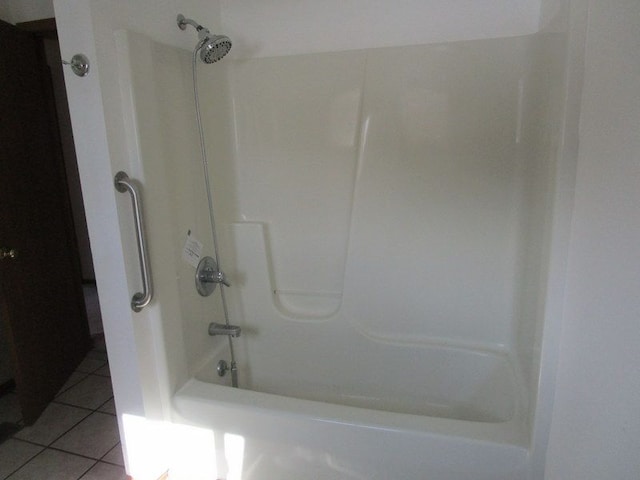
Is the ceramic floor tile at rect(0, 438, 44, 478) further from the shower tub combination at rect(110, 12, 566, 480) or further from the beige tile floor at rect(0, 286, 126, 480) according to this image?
the shower tub combination at rect(110, 12, 566, 480)

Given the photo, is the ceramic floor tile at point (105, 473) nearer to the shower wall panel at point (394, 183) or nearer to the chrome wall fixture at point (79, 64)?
the shower wall panel at point (394, 183)

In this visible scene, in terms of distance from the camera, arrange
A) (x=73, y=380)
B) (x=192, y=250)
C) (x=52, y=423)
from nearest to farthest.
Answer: (x=192, y=250), (x=52, y=423), (x=73, y=380)

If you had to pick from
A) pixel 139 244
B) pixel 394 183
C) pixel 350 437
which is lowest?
pixel 350 437

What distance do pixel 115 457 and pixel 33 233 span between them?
135 cm

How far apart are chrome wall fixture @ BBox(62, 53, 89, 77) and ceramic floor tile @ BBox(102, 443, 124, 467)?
171 centimetres

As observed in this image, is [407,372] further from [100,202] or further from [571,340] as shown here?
[100,202]

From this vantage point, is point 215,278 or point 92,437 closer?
point 215,278

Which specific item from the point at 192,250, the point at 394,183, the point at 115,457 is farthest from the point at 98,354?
the point at 394,183

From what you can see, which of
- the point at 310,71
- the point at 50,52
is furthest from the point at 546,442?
the point at 50,52

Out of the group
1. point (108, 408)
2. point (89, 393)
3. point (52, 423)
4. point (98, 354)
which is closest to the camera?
point (52, 423)

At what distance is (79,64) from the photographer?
1127 mm

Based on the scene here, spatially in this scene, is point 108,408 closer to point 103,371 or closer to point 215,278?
point 103,371

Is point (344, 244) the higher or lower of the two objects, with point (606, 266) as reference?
lower

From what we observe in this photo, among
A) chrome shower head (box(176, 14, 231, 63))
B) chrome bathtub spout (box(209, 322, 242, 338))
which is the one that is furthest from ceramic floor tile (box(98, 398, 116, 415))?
chrome shower head (box(176, 14, 231, 63))
